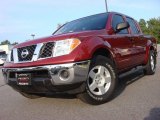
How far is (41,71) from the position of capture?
4.77 meters

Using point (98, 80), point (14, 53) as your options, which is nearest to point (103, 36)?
point (98, 80)

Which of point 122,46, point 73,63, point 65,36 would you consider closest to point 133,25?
point 122,46

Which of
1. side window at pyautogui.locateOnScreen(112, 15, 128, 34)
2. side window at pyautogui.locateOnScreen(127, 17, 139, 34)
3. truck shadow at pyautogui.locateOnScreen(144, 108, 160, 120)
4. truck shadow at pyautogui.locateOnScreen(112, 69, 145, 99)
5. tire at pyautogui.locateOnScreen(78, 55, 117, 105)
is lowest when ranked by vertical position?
truck shadow at pyautogui.locateOnScreen(112, 69, 145, 99)

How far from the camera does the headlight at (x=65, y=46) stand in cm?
468

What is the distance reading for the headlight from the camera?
15.4ft

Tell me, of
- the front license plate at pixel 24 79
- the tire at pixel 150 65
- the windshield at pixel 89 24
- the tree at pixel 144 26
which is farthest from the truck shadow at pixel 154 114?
the tree at pixel 144 26

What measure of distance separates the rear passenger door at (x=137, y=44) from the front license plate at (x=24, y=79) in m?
2.88

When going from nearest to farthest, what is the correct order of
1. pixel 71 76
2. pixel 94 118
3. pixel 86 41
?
pixel 94 118 < pixel 71 76 < pixel 86 41

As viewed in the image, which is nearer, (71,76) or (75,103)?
(71,76)

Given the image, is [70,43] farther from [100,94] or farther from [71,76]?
[100,94]

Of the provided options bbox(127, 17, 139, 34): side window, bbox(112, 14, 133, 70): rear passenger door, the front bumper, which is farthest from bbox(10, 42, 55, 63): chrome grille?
bbox(127, 17, 139, 34): side window

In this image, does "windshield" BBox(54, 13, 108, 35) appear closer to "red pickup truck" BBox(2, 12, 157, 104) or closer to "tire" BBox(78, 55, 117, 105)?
"red pickup truck" BBox(2, 12, 157, 104)

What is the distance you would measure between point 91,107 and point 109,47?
4.11 feet

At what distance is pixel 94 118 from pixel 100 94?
884 millimetres
